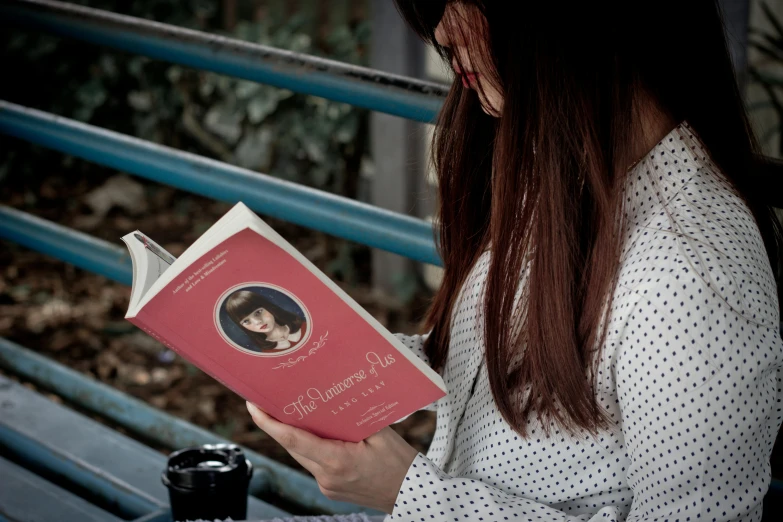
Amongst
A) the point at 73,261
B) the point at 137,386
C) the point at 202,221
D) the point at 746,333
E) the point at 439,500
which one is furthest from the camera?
the point at 202,221

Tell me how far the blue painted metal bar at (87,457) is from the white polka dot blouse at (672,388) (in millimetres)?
686

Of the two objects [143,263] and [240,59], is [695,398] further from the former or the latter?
[240,59]

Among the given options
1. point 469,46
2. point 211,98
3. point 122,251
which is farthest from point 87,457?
point 211,98

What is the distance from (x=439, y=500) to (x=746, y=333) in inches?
14.6

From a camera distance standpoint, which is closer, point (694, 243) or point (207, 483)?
point (694, 243)

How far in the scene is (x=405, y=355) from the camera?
0.95 meters

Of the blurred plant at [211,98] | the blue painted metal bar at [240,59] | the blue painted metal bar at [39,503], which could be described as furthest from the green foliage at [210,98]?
the blue painted metal bar at [39,503]

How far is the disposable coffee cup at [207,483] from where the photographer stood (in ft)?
4.57

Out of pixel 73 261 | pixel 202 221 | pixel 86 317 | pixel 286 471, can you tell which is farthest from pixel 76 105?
pixel 286 471

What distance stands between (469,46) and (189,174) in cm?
87

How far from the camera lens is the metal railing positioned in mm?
1486

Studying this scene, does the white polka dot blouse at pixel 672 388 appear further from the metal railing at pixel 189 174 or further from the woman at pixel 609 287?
the metal railing at pixel 189 174

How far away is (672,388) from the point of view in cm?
87

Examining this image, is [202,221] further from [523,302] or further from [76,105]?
[523,302]
